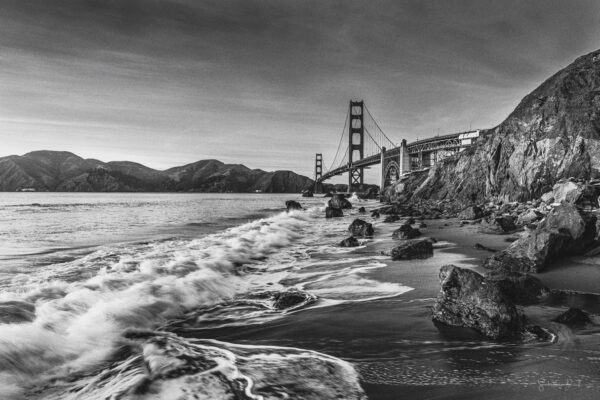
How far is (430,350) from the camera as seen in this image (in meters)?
3.64

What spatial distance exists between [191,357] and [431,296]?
3642 millimetres

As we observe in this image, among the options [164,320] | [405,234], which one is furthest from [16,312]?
[405,234]

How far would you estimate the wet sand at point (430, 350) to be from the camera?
284 cm

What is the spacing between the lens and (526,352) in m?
3.47

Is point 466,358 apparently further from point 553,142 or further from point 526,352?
point 553,142

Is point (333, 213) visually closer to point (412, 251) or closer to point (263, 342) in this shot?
point (412, 251)

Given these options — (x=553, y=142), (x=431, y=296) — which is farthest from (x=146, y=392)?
(x=553, y=142)

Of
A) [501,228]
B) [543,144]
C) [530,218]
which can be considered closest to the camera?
[501,228]

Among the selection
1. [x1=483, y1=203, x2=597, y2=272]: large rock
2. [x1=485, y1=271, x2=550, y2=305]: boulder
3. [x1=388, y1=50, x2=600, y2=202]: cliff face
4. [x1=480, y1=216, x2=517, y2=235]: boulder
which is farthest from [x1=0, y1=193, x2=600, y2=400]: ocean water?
[x1=388, y1=50, x2=600, y2=202]: cliff face

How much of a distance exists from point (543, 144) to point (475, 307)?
29.4m

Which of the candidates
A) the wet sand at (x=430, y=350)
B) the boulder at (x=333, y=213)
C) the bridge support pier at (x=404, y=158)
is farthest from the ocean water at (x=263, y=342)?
the bridge support pier at (x=404, y=158)

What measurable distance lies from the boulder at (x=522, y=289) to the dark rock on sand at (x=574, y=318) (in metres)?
0.74

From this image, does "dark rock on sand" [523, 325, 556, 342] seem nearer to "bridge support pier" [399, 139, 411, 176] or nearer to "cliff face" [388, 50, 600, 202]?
"cliff face" [388, 50, 600, 202]

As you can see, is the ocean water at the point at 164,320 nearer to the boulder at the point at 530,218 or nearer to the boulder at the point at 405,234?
the boulder at the point at 405,234
